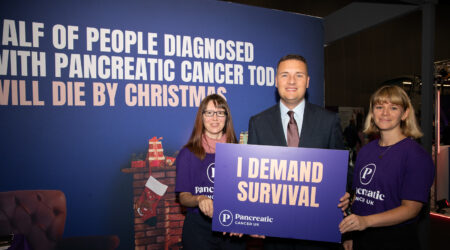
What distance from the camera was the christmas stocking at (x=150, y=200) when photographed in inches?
112

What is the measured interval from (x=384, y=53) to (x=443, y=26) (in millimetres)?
1461

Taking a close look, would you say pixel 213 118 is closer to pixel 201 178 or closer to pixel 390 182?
pixel 201 178

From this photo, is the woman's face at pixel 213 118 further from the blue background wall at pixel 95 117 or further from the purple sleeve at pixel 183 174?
the blue background wall at pixel 95 117

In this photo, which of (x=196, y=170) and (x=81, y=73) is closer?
(x=196, y=170)

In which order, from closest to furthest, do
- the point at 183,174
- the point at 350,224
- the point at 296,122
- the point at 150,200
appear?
the point at 350,224 < the point at 296,122 < the point at 183,174 < the point at 150,200

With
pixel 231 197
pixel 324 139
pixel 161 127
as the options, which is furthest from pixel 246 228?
pixel 161 127

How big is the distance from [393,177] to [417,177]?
12cm

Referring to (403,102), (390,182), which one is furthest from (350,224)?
(403,102)

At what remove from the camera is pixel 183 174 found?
1.89 meters

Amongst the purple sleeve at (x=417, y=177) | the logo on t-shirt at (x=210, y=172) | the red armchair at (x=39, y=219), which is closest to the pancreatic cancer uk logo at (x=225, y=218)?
the logo on t-shirt at (x=210, y=172)

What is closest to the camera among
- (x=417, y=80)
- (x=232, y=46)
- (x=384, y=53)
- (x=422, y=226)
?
(x=422, y=226)

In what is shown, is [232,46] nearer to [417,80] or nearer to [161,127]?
[161,127]

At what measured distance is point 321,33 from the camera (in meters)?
3.66

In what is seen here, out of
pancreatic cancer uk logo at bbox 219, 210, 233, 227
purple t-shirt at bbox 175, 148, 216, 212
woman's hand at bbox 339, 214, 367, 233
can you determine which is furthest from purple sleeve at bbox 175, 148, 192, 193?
woman's hand at bbox 339, 214, 367, 233
